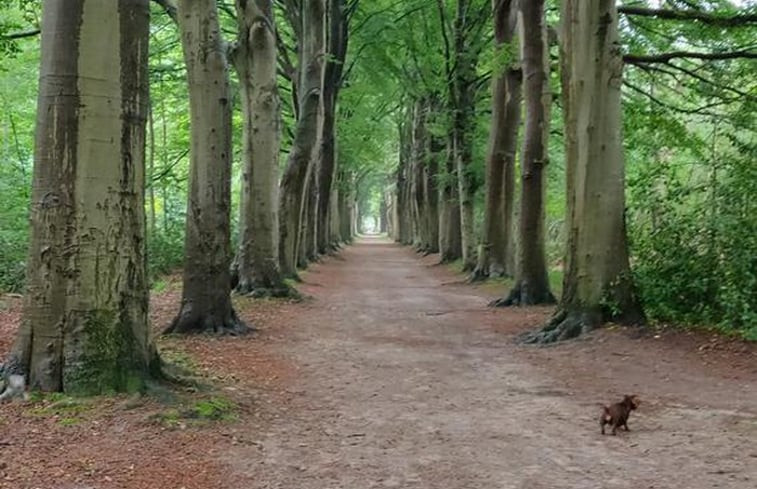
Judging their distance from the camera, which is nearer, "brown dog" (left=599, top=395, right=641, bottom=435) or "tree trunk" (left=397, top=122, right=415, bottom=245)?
"brown dog" (left=599, top=395, right=641, bottom=435)

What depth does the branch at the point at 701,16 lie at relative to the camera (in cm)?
1055

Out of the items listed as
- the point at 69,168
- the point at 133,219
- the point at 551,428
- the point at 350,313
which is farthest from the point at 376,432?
Answer: the point at 350,313

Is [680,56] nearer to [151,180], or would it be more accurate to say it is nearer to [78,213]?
[78,213]

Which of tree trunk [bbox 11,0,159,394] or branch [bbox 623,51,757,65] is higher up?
branch [bbox 623,51,757,65]

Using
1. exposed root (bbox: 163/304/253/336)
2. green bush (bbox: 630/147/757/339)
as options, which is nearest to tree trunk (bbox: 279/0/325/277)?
exposed root (bbox: 163/304/253/336)

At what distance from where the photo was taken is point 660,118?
1309cm

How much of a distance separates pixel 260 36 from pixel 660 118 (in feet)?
23.8

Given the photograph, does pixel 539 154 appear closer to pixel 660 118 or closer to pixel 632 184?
pixel 660 118

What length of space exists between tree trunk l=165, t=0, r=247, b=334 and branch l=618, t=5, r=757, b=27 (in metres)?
6.00

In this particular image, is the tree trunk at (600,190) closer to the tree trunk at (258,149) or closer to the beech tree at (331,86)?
the tree trunk at (258,149)

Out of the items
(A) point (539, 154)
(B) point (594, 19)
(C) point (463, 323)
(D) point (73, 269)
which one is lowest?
(C) point (463, 323)

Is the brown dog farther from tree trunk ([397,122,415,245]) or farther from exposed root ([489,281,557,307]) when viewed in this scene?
tree trunk ([397,122,415,245])

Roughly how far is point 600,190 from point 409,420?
5.44m

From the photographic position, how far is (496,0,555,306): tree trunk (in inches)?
582
